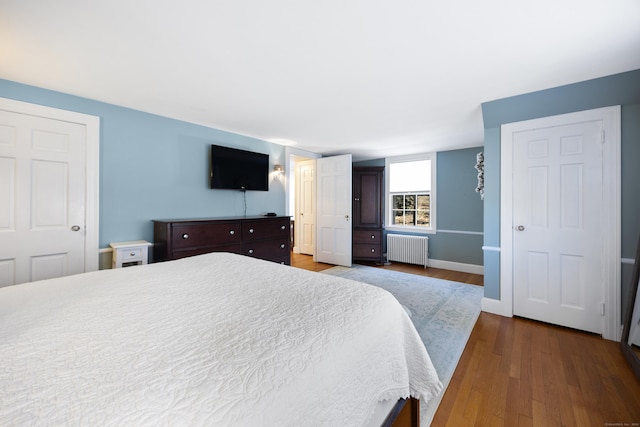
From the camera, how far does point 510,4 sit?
145 cm

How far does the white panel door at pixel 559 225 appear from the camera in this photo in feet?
7.95

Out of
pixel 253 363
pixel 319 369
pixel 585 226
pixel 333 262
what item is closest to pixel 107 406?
pixel 253 363

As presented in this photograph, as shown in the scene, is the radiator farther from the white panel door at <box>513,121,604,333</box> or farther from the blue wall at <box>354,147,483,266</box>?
the white panel door at <box>513,121,604,333</box>

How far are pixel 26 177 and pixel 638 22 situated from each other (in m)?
4.74

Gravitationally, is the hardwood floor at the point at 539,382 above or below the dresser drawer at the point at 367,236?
below

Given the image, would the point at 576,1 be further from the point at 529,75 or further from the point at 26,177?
the point at 26,177

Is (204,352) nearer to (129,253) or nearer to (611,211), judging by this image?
(129,253)

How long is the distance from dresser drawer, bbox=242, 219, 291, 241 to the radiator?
2.41m

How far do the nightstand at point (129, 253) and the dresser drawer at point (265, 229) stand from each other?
111cm

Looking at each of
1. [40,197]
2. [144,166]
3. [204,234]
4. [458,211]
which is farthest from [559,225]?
[40,197]

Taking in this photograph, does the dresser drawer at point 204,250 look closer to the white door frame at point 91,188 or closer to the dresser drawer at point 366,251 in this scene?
the white door frame at point 91,188

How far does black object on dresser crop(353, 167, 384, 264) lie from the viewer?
5.22 meters

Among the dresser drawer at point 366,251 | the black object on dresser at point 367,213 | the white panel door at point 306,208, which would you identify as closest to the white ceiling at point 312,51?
the black object on dresser at point 367,213

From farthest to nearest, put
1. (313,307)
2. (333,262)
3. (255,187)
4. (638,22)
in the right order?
(333,262), (255,187), (638,22), (313,307)
